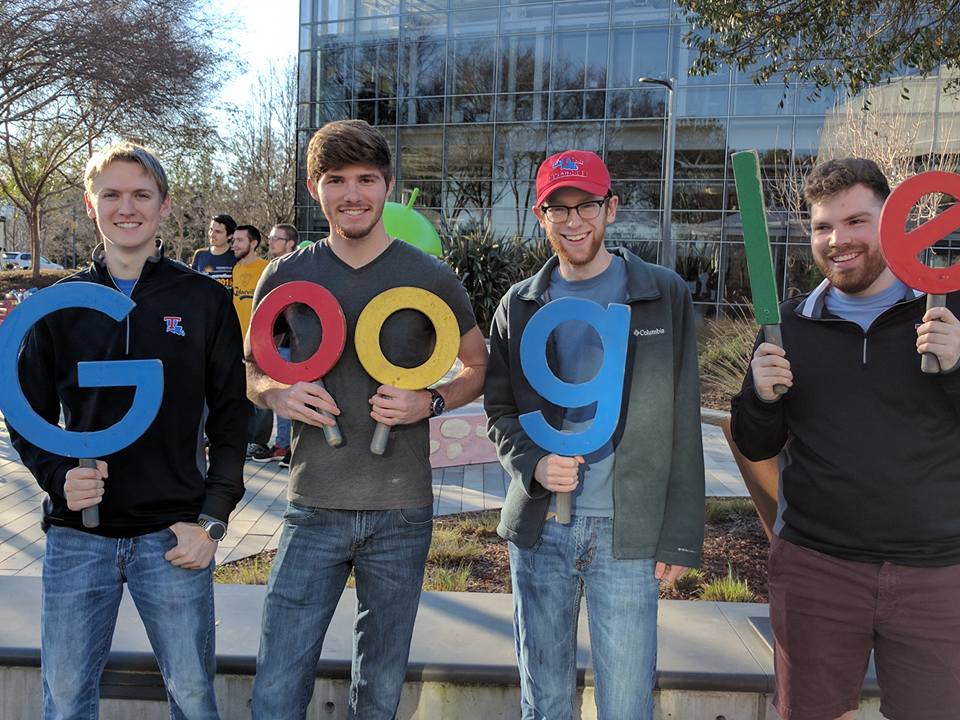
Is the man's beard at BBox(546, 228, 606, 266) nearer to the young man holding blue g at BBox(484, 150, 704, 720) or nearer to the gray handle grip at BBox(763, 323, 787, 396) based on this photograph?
the young man holding blue g at BBox(484, 150, 704, 720)

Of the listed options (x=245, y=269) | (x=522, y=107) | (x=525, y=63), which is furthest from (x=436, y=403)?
(x=525, y=63)

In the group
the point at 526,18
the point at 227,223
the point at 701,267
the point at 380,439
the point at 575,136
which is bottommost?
the point at 380,439

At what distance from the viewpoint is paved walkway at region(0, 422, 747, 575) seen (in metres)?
4.95

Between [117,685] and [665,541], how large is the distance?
2093 mm

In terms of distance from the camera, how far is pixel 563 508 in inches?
86.4

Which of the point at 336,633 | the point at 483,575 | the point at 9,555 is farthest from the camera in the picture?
the point at 9,555

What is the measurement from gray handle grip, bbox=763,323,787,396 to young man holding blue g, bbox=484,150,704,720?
20 cm

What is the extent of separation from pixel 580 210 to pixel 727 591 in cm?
242

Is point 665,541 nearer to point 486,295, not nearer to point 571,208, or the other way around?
point 571,208

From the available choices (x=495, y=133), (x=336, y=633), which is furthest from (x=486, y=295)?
(x=336, y=633)

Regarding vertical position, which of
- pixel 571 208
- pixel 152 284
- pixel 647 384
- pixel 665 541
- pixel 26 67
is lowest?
pixel 665 541

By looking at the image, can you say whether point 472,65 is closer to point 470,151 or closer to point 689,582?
point 470,151

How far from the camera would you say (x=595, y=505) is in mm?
2240

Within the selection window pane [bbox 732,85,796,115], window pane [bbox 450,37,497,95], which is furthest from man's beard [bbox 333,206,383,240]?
window pane [bbox 450,37,497,95]
